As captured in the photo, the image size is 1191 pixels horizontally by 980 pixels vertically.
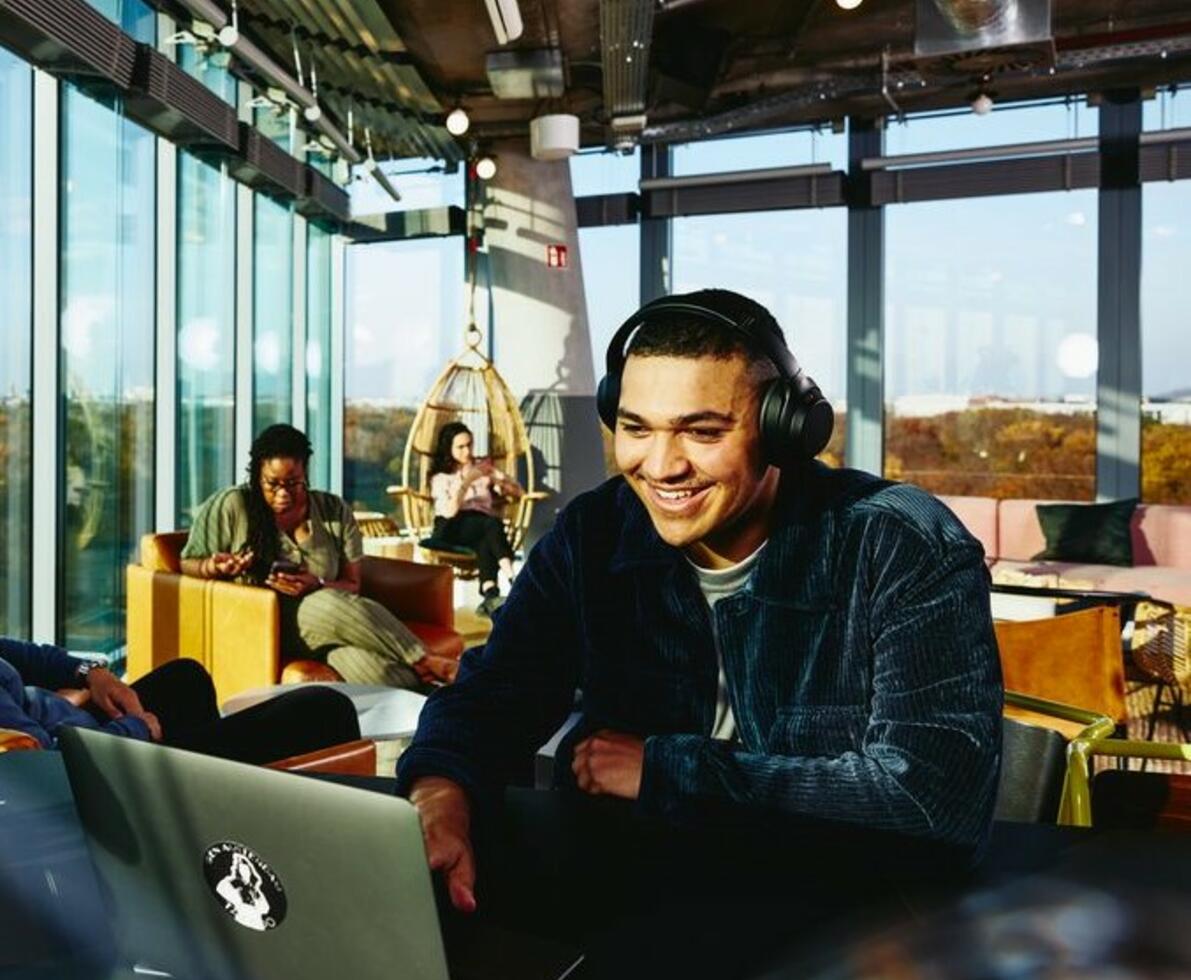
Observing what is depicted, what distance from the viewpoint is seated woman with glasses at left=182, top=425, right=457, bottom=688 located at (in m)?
4.47

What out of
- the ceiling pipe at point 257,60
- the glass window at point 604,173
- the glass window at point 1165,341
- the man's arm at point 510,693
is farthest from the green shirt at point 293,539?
the glass window at point 1165,341

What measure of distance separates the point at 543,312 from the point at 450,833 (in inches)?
353

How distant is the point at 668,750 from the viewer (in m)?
1.28

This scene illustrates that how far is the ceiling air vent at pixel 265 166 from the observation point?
705cm

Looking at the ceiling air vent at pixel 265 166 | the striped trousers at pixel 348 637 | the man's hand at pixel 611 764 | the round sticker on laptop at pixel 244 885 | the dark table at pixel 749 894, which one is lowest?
the striped trousers at pixel 348 637

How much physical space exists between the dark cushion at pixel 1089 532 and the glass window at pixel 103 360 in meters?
5.55

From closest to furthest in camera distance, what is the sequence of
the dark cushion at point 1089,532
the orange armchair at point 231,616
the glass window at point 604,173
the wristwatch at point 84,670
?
the wristwatch at point 84,670, the orange armchair at point 231,616, the dark cushion at point 1089,532, the glass window at point 604,173

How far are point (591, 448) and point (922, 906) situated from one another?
9022 millimetres

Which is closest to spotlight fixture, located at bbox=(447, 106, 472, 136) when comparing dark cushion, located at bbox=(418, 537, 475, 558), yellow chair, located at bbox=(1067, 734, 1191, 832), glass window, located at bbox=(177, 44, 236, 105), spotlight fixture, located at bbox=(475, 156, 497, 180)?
spotlight fixture, located at bbox=(475, 156, 497, 180)

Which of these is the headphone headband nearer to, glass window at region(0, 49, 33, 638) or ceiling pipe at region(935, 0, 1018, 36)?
glass window at region(0, 49, 33, 638)

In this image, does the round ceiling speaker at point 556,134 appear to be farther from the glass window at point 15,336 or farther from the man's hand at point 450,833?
the man's hand at point 450,833

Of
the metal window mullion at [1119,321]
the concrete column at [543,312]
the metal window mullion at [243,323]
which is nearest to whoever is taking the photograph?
the metal window mullion at [243,323]

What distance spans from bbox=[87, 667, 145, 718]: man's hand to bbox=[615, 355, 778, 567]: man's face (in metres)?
2.03

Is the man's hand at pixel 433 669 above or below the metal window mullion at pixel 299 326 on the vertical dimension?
below
